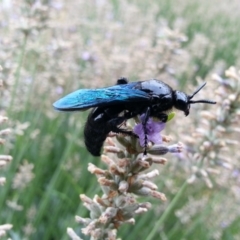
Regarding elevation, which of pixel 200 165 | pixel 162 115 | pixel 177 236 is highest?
pixel 162 115

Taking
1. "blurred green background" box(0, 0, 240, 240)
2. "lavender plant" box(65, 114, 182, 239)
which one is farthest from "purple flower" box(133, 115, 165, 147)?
"blurred green background" box(0, 0, 240, 240)

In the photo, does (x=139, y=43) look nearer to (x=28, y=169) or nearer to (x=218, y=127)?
(x=28, y=169)

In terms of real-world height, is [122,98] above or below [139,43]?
below

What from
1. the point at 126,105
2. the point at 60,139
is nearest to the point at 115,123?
the point at 126,105

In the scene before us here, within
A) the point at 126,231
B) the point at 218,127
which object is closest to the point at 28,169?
the point at 126,231

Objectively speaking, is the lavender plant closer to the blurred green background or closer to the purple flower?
the purple flower

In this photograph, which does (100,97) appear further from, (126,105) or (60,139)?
(60,139)
